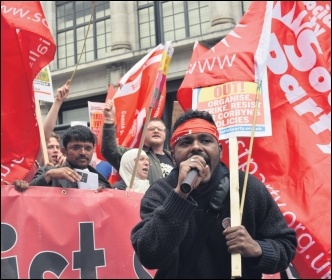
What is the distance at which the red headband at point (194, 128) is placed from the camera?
2.47 metres

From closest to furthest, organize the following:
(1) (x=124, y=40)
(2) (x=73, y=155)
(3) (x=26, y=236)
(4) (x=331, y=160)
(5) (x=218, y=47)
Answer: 1. (3) (x=26, y=236)
2. (2) (x=73, y=155)
3. (4) (x=331, y=160)
4. (5) (x=218, y=47)
5. (1) (x=124, y=40)

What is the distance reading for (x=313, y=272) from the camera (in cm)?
398

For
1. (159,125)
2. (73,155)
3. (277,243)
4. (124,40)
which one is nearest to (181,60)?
(124,40)

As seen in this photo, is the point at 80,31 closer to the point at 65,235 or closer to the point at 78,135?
the point at 78,135

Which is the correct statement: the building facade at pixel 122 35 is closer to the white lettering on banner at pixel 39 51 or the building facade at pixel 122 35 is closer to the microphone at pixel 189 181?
the white lettering on banner at pixel 39 51

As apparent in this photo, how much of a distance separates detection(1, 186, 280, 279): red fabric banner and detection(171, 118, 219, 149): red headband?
1.14 m

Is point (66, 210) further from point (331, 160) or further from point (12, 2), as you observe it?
point (331, 160)

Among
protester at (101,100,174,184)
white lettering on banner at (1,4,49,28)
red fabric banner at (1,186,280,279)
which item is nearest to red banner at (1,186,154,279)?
red fabric banner at (1,186,280,279)

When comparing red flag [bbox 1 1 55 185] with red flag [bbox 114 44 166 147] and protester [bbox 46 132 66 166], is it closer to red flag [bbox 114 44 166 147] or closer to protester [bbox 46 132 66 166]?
protester [bbox 46 132 66 166]

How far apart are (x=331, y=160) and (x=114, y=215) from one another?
182 centimetres

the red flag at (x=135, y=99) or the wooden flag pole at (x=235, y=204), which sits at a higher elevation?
the red flag at (x=135, y=99)

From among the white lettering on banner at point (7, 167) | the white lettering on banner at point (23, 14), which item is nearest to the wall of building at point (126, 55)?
the white lettering on banner at point (23, 14)

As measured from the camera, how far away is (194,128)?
97.6 inches

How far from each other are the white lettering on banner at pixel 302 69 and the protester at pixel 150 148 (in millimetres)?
1200
